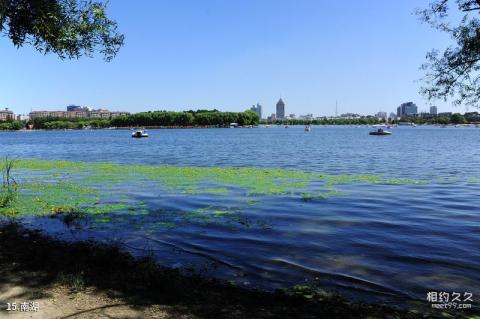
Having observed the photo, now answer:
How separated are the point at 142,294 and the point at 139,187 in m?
19.1

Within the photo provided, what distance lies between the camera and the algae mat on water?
795 inches

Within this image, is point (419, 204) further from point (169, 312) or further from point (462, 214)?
point (169, 312)

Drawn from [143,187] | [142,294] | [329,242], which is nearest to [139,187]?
[143,187]

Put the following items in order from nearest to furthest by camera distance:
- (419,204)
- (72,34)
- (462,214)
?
(72,34)
(462,214)
(419,204)

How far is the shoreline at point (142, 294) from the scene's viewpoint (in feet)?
25.9

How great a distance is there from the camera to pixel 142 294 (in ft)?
28.6

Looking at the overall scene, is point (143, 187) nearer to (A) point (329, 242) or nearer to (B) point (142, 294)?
(A) point (329, 242)

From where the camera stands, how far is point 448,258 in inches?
510

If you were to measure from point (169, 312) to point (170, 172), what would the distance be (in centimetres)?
2925

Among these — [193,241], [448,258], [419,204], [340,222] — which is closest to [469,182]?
[419,204]

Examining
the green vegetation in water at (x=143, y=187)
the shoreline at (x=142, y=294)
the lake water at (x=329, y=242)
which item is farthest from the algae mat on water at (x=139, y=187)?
the shoreline at (x=142, y=294)

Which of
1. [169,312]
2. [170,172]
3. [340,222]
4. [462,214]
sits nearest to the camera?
[169,312]

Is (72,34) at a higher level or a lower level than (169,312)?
higher

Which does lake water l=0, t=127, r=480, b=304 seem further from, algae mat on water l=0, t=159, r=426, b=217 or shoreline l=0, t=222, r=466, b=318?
algae mat on water l=0, t=159, r=426, b=217
